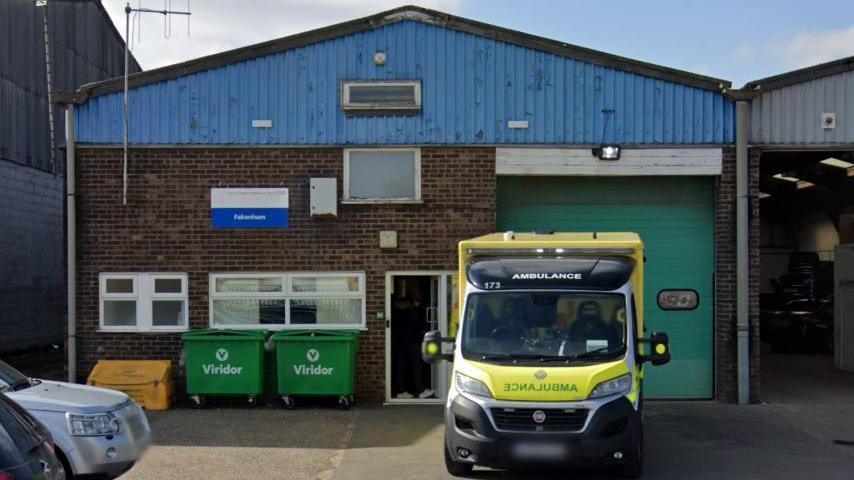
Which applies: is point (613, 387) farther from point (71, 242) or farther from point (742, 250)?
point (71, 242)

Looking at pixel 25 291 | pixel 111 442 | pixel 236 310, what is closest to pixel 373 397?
pixel 236 310

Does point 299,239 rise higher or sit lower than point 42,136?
lower

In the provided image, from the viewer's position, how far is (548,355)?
9.15m

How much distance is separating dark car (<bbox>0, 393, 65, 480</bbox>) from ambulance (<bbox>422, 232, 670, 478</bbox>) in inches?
175

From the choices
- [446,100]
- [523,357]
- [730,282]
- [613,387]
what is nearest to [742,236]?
[730,282]

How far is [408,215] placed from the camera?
47.1 ft

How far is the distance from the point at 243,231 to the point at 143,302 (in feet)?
6.17

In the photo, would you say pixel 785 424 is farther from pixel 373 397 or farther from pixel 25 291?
pixel 25 291

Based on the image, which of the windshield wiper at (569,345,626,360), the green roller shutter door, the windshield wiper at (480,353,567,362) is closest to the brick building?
the green roller shutter door

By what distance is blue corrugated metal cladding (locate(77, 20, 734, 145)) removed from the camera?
1438 centimetres

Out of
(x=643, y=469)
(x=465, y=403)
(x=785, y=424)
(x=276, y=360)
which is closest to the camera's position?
(x=465, y=403)

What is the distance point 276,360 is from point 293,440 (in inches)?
99.3

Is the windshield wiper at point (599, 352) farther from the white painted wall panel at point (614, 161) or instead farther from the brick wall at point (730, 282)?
the brick wall at point (730, 282)

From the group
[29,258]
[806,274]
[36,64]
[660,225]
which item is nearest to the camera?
[660,225]
